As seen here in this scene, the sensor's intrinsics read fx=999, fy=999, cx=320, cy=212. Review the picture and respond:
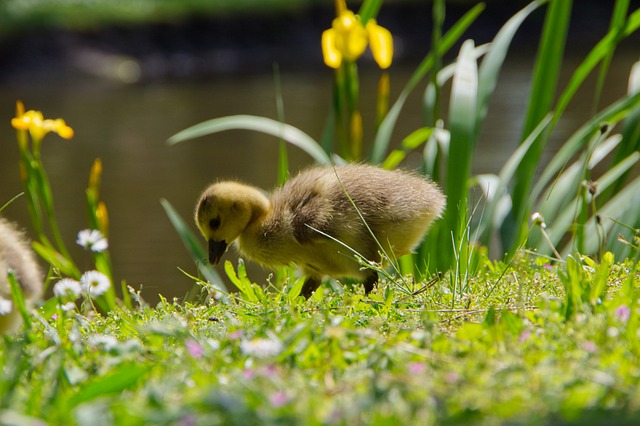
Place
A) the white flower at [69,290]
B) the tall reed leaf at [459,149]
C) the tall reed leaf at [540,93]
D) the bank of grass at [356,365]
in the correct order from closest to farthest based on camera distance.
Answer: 1. the bank of grass at [356,365]
2. the white flower at [69,290]
3. the tall reed leaf at [459,149]
4. the tall reed leaf at [540,93]

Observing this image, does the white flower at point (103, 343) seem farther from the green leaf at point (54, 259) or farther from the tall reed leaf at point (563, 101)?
the tall reed leaf at point (563, 101)

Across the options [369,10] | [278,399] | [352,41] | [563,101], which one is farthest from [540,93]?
[278,399]

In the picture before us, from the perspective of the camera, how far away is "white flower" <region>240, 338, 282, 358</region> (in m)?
1.91

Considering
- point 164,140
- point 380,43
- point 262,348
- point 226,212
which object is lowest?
point 164,140

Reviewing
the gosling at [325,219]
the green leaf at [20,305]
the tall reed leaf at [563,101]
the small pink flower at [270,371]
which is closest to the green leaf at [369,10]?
the tall reed leaf at [563,101]

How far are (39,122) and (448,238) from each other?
1.75 m

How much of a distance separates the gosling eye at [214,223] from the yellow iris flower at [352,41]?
864 mm

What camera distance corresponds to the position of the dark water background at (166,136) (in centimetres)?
772

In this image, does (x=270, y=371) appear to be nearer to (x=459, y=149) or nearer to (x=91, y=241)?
(x=91, y=241)

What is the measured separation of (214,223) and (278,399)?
1830 millimetres

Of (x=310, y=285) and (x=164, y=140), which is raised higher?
(x=310, y=285)

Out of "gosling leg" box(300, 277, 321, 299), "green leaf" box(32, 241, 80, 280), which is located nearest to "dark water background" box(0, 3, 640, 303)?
"green leaf" box(32, 241, 80, 280)

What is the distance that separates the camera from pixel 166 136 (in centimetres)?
1212

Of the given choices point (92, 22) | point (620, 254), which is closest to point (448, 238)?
point (620, 254)
